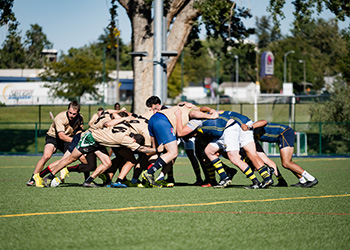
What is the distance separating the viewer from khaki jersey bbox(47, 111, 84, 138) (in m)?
11.8

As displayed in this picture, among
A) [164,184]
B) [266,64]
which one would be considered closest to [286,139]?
[164,184]

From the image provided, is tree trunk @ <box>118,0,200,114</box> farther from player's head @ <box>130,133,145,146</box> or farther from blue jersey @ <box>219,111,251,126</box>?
player's head @ <box>130,133,145,146</box>

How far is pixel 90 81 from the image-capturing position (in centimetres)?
6512

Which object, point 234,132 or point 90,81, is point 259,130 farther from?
point 90,81

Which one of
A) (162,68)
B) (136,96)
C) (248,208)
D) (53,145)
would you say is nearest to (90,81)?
(136,96)

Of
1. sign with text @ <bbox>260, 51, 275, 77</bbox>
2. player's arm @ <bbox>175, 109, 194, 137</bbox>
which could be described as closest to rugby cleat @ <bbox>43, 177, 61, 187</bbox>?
player's arm @ <bbox>175, 109, 194, 137</bbox>

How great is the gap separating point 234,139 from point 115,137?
7.57 feet

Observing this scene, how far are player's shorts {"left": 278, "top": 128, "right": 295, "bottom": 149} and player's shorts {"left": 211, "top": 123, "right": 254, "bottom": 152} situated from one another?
652mm

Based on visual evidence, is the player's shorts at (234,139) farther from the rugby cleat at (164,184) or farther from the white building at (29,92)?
the white building at (29,92)

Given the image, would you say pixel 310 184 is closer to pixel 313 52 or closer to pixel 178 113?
pixel 178 113

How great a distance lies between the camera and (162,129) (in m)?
11.1

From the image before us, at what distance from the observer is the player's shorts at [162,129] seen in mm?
11125

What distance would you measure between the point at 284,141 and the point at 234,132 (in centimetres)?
115

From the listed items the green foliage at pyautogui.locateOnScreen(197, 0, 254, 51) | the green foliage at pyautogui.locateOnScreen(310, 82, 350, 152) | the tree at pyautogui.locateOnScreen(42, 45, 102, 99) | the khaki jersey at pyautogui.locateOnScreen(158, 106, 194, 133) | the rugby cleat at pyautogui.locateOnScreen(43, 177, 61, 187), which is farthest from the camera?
the tree at pyautogui.locateOnScreen(42, 45, 102, 99)
